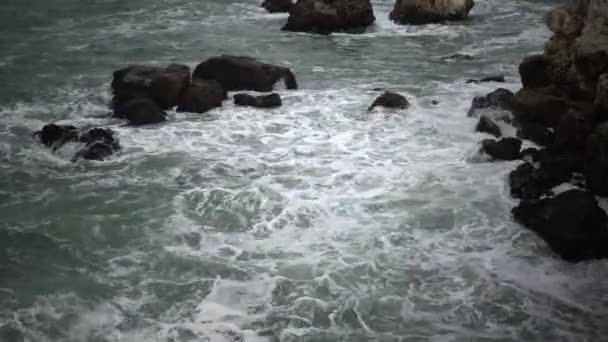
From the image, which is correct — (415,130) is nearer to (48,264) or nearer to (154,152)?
(154,152)

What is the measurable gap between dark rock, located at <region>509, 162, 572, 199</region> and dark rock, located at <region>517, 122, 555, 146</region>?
146 centimetres

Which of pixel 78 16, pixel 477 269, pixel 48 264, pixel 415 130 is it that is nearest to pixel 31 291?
pixel 48 264

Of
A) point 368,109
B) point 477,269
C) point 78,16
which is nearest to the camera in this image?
point 477,269

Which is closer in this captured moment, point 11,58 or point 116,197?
point 116,197

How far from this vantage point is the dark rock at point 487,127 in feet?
42.2

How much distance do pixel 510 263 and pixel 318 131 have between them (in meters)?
5.70

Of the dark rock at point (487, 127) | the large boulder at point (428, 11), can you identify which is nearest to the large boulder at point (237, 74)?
the dark rock at point (487, 127)

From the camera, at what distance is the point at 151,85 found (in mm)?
14219

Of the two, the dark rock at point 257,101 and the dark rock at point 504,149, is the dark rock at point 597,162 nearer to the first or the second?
the dark rock at point 504,149

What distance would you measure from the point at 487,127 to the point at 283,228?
520 centimetres

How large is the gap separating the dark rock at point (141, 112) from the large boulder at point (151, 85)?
28 centimetres

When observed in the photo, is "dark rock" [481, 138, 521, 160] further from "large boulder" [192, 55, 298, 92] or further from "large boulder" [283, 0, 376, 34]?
"large boulder" [283, 0, 376, 34]

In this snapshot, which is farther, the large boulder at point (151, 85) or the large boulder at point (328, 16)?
the large boulder at point (328, 16)

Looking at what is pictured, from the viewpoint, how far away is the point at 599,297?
804cm
